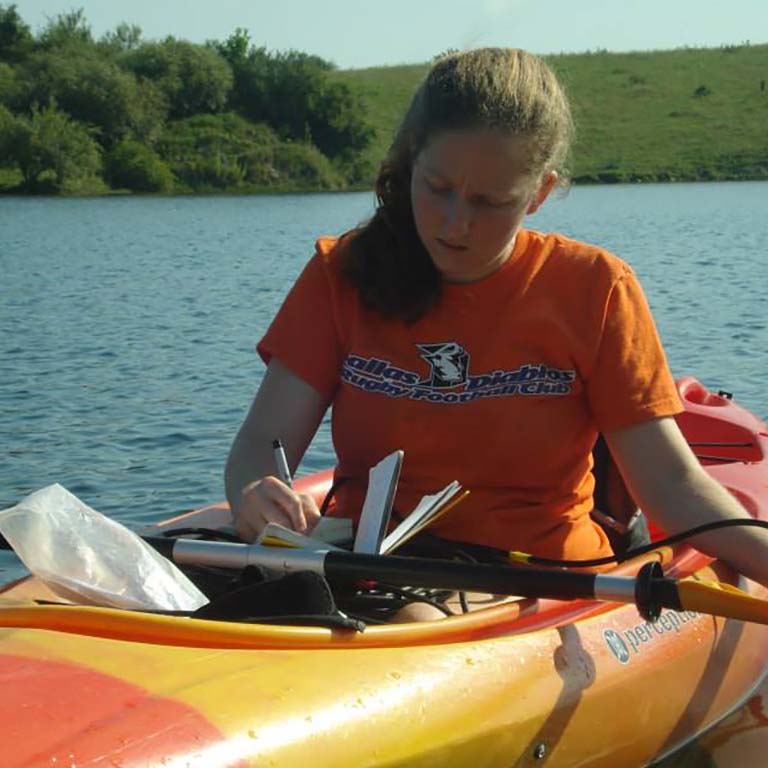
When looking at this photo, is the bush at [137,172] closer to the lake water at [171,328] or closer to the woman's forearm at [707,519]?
the lake water at [171,328]

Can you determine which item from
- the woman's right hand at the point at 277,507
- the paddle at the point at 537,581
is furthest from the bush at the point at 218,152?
the paddle at the point at 537,581

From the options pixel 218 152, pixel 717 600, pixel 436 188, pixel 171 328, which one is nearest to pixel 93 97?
pixel 218 152

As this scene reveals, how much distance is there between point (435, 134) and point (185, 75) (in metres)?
46.5

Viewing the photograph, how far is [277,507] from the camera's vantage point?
108 inches

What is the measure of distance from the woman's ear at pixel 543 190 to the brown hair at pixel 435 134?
22 mm

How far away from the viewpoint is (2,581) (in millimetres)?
5117

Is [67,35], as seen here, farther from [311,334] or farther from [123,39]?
[311,334]

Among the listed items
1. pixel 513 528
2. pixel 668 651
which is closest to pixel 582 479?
pixel 513 528

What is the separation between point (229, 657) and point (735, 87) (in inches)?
2135

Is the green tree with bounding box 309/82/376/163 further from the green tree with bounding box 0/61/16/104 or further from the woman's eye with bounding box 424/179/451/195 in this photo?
the woman's eye with bounding box 424/179/451/195

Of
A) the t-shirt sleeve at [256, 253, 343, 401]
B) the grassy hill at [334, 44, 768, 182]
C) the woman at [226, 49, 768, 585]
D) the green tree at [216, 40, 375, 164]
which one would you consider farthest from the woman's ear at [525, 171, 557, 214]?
the green tree at [216, 40, 375, 164]

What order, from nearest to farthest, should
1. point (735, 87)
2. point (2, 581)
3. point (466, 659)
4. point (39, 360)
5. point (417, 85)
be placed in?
point (466, 659)
point (417, 85)
point (2, 581)
point (39, 360)
point (735, 87)

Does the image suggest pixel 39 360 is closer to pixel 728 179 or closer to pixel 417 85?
pixel 417 85

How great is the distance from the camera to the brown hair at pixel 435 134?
2771mm
